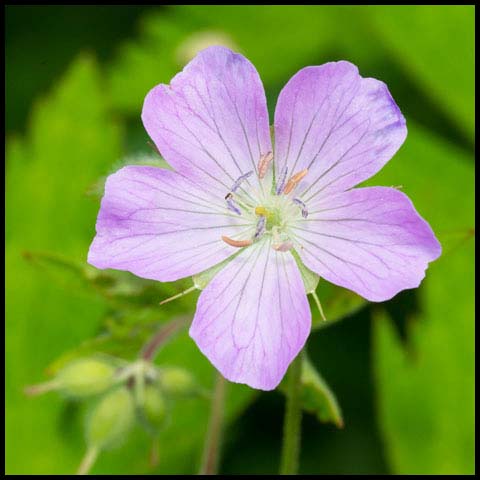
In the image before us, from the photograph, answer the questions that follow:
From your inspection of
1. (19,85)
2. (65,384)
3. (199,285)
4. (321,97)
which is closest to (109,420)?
(65,384)

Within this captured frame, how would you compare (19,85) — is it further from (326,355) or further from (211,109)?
(211,109)

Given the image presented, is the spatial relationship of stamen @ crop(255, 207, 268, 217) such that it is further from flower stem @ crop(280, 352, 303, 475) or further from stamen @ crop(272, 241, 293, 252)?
flower stem @ crop(280, 352, 303, 475)

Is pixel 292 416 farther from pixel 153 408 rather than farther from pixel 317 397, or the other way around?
pixel 153 408

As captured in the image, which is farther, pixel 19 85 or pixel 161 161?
pixel 19 85

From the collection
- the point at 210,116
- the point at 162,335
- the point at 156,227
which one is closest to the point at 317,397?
the point at 162,335

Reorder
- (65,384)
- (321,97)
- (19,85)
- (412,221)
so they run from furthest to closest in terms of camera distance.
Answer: (19,85)
(65,384)
(321,97)
(412,221)

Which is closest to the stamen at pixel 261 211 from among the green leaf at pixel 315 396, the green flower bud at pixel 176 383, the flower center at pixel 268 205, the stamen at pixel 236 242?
the flower center at pixel 268 205

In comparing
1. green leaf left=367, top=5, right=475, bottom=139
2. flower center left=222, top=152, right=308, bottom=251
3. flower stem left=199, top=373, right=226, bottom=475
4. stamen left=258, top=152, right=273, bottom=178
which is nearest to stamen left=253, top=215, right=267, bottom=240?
flower center left=222, top=152, right=308, bottom=251
